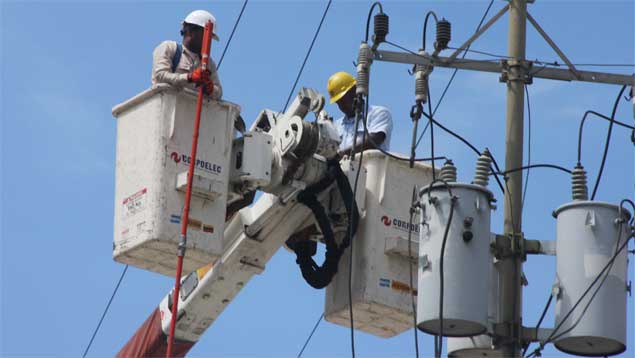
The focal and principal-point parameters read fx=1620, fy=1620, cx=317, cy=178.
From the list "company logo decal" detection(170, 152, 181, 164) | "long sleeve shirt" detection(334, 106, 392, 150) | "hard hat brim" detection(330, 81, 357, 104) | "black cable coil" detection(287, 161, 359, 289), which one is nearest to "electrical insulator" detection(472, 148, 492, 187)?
"black cable coil" detection(287, 161, 359, 289)

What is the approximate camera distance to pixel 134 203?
41.8 feet

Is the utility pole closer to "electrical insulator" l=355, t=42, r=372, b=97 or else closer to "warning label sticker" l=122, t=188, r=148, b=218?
"electrical insulator" l=355, t=42, r=372, b=97

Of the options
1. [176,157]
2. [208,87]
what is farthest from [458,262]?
[208,87]

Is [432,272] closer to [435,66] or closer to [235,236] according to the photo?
[435,66]

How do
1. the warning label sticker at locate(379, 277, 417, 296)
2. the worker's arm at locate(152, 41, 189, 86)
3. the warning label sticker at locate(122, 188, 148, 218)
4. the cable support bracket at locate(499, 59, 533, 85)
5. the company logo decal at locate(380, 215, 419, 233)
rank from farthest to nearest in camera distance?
the company logo decal at locate(380, 215, 419, 233), the warning label sticker at locate(379, 277, 417, 296), the worker's arm at locate(152, 41, 189, 86), the warning label sticker at locate(122, 188, 148, 218), the cable support bracket at locate(499, 59, 533, 85)

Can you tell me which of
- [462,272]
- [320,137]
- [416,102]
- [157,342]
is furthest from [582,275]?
[157,342]

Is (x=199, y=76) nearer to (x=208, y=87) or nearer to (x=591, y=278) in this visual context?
(x=208, y=87)

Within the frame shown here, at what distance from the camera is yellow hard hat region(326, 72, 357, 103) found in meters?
15.1

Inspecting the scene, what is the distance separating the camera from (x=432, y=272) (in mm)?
10484

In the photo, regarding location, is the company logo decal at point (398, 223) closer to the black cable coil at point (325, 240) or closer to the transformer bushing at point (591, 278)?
the black cable coil at point (325, 240)

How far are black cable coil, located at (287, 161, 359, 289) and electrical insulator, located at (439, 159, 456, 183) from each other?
7.37 ft

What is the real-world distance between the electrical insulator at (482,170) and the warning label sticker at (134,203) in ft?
9.95

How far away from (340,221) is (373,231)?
29 centimetres

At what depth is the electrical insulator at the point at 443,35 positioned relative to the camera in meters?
11.2
